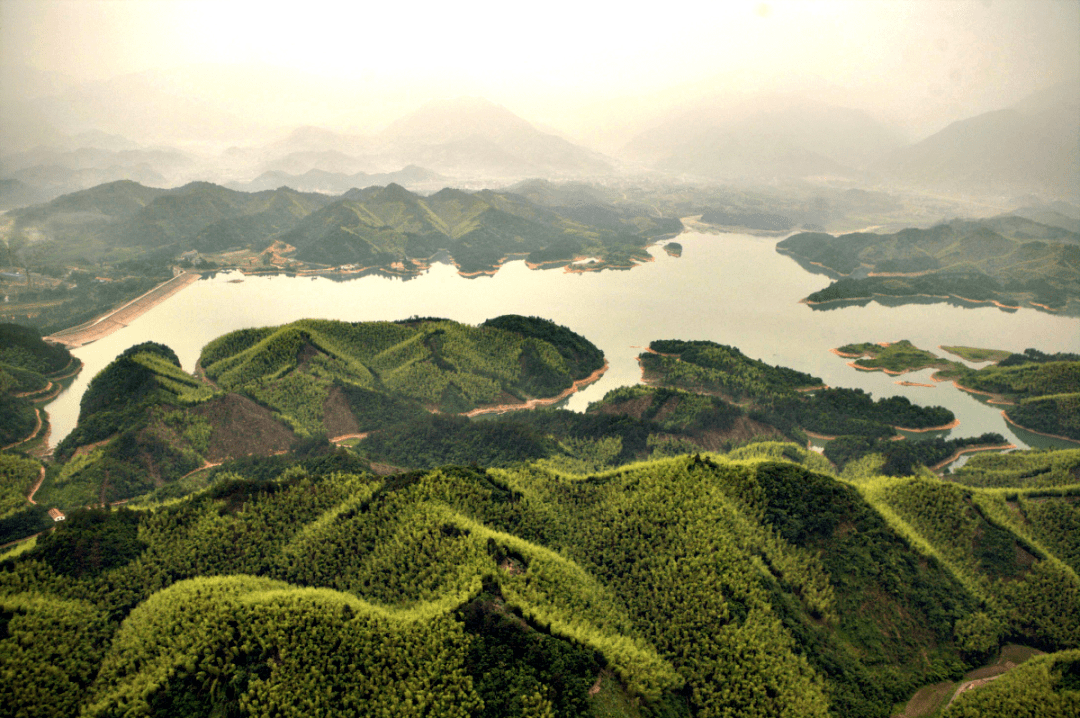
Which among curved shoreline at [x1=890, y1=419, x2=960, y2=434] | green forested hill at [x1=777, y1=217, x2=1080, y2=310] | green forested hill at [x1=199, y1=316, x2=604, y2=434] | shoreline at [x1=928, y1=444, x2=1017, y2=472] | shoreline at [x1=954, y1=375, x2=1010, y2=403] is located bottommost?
shoreline at [x1=928, y1=444, x2=1017, y2=472]

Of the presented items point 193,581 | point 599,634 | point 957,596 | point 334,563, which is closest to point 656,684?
point 599,634

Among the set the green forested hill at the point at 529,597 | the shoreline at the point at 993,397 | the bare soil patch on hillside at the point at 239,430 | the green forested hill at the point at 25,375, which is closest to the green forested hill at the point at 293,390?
the bare soil patch on hillside at the point at 239,430

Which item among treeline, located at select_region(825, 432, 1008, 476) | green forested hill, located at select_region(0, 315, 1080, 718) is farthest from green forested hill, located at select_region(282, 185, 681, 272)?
green forested hill, located at select_region(0, 315, 1080, 718)

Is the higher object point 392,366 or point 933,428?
point 392,366

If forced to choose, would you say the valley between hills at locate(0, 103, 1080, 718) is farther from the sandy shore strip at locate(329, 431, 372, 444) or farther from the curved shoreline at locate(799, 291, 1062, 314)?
the curved shoreline at locate(799, 291, 1062, 314)

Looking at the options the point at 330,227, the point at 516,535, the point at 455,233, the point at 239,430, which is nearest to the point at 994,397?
the point at 516,535

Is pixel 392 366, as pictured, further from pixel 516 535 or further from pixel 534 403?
pixel 516 535
